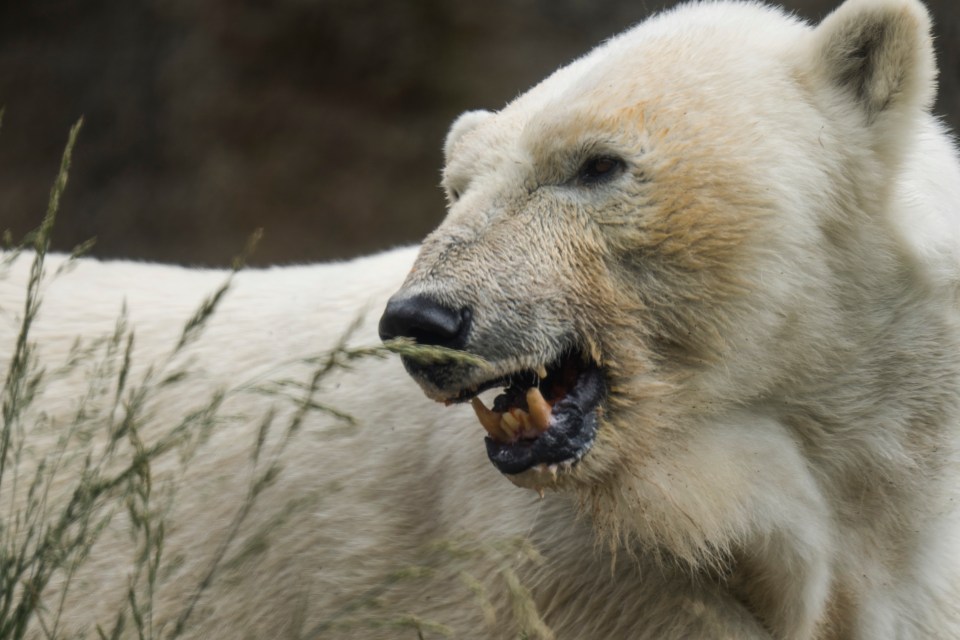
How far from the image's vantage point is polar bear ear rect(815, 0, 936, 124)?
2254mm

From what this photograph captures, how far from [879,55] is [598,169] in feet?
2.02

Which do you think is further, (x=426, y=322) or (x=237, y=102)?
(x=237, y=102)

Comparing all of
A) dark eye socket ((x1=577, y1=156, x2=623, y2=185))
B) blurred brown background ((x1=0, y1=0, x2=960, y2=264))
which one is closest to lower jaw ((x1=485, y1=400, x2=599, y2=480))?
dark eye socket ((x1=577, y1=156, x2=623, y2=185))

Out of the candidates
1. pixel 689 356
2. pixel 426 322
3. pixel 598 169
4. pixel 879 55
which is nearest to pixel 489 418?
pixel 426 322

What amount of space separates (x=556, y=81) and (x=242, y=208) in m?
5.13

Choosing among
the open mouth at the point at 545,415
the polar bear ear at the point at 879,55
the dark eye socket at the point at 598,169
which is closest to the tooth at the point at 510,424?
the open mouth at the point at 545,415

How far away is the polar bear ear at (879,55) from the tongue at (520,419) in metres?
0.91

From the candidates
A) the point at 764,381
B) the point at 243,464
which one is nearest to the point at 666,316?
the point at 764,381

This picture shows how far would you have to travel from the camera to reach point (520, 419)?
211 cm

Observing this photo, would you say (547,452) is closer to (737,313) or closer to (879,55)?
(737,313)

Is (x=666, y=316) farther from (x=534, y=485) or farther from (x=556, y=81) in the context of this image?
(x=556, y=81)

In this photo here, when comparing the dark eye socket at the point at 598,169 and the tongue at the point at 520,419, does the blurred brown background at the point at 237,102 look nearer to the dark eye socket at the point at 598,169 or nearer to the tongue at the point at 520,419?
the dark eye socket at the point at 598,169

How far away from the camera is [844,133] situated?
2330 mm

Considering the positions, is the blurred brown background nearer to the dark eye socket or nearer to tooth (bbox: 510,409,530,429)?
the dark eye socket
